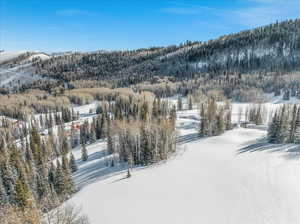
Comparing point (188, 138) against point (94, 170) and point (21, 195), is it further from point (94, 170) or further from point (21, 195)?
point (21, 195)

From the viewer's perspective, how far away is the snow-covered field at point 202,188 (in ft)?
90.7

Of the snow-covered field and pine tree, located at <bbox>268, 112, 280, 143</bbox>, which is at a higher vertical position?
pine tree, located at <bbox>268, 112, 280, 143</bbox>

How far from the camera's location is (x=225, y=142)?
193 feet

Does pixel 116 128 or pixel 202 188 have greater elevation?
pixel 116 128

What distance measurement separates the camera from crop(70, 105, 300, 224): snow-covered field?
27.7m

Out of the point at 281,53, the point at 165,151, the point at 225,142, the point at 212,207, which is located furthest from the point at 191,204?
the point at 281,53

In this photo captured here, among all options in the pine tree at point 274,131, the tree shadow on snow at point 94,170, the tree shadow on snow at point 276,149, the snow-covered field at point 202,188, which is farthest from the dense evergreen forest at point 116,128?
the snow-covered field at point 202,188

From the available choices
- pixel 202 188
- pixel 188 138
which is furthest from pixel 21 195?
pixel 188 138

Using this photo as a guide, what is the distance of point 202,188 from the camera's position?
34.7 meters

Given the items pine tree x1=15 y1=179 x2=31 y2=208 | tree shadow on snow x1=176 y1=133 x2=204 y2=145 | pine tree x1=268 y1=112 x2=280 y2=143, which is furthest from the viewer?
tree shadow on snow x1=176 y1=133 x2=204 y2=145

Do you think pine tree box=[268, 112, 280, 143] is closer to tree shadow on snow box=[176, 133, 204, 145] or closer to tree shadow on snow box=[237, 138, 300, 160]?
tree shadow on snow box=[237, 138, 300, 160]

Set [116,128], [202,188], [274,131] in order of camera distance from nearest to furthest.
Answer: [202,188] → [274,131] → [116,128]

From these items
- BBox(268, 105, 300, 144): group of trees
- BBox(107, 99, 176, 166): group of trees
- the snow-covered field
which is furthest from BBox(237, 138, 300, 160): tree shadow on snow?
BBox(107, 99, 176, 166): group of trees

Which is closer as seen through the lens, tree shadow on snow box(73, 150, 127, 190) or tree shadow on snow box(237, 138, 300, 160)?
tree shadow on snow box(73, 150, 127, 190)
